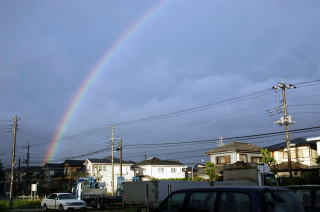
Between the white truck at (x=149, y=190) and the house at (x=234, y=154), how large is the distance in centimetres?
3235

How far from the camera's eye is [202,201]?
8.05m

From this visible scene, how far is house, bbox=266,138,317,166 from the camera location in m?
55.9

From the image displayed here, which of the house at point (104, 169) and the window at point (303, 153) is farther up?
the window at point (303, 153)

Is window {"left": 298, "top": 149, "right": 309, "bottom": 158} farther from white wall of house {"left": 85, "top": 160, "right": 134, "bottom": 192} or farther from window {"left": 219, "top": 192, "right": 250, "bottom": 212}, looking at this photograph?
window {"left": 219, "top": 192, "right": 250, "bottom": 212}

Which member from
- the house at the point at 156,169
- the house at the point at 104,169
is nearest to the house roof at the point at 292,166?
the house at the point at 156,169

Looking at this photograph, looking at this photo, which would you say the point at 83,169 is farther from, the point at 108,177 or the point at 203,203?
the point at 203,203

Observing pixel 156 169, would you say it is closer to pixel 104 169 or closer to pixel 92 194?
pixel 104 169

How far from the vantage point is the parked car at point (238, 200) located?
7.21 metres

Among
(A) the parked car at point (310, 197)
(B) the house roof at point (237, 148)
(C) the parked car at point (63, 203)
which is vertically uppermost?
(B) the house roof at point (237, 148)

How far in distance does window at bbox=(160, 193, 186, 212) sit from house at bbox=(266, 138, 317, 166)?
4938 cm

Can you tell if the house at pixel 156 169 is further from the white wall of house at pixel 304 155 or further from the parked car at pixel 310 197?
the parked car at pixel 310 197

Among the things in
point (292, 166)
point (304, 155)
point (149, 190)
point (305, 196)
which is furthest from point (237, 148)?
point (305, 196)

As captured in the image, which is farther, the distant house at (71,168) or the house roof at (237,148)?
the distant house at (71,168)

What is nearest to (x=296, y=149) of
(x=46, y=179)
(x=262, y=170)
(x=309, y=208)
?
(x=262, y=170)
